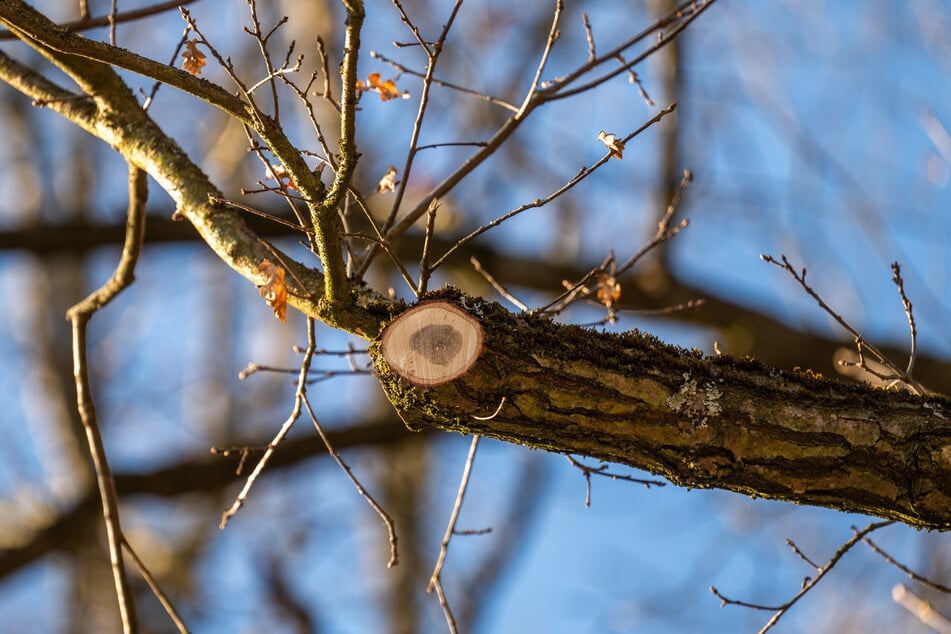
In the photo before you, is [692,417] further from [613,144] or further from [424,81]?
[424,81]

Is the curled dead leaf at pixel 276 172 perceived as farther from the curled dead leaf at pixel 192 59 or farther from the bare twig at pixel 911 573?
the bare twig at pixel 911 573

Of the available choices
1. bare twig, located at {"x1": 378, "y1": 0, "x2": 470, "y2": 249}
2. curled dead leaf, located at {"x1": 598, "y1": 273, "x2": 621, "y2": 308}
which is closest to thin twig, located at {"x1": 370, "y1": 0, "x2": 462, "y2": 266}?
bare twig, located at {"x1": 378, "y1": 0, "x2": 470, "y2": 249}

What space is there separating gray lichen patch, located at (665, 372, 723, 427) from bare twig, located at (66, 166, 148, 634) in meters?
1.28

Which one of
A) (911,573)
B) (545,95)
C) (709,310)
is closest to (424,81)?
(545,95)

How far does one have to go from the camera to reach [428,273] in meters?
1.83

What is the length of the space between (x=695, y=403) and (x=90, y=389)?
1480mm

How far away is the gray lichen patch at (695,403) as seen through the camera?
67.2 inches

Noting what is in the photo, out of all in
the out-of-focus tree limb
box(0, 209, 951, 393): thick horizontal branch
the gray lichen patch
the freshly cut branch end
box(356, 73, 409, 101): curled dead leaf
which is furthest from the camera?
→ box(0, 209, 951, 393): thick horizontal branch

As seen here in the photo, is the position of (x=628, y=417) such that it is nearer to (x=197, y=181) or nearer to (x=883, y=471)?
(x=883, y=471)

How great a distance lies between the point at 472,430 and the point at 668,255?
10.5 ft

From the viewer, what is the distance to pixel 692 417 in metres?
1.71

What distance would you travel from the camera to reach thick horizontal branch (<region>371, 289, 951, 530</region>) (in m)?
1.65

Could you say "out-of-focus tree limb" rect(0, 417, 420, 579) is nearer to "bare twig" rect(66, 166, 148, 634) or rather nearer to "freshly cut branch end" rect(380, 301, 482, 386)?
"bare twig" rect(66, 166, 148, 634)

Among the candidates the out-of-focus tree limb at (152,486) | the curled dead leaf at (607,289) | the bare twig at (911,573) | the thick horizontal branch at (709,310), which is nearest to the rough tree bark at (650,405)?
the bare twig at (911,573)
